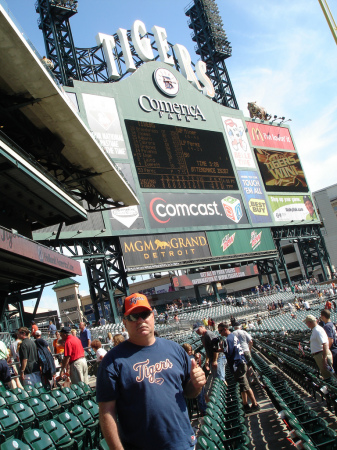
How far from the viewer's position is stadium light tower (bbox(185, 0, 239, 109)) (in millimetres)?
41719

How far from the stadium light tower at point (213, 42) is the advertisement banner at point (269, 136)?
5090 millimetres

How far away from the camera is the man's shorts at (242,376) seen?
7.01 m

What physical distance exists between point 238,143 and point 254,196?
4261 mm

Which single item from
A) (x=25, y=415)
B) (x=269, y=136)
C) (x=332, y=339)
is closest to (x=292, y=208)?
A: (x=269, y=136)

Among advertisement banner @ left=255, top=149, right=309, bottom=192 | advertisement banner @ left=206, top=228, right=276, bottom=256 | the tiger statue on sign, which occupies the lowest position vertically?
advertisement banner @ left=206, top=228, right=276, bottom=256

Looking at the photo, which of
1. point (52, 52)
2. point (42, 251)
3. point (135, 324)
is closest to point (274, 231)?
point (52, 52)

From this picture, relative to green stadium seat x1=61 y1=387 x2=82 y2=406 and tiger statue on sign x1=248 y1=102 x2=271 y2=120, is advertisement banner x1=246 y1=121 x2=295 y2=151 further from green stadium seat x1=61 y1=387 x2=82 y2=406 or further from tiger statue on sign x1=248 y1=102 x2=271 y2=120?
green stadium seat x1=61 y1=387 x2=82 y2=406

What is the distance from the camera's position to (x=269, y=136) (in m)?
37.0

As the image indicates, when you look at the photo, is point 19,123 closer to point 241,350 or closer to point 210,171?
point 241,350

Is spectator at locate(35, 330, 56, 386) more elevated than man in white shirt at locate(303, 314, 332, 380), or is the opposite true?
spectator at locate(35, 330, 56, 386)

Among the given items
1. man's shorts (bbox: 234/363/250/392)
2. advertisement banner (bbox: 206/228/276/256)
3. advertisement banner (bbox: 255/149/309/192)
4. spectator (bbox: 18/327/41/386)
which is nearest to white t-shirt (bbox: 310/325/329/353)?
man's shorts (bbox: 234/363/250/392)

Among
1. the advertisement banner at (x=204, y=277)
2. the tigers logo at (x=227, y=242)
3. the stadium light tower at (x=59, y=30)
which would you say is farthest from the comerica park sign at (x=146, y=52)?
the advertisement banner at (x=204, y=277)

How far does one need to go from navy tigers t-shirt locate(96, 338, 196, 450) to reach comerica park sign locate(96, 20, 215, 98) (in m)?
28.7

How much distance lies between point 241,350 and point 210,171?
23.9 m
